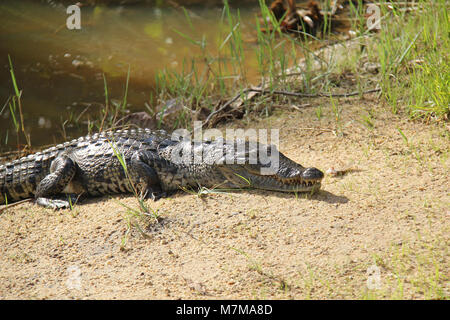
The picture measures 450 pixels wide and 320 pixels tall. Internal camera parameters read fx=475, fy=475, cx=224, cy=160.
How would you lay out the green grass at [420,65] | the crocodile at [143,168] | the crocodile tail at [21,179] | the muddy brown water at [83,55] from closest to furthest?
the crocodile at [143,168]
the green grass at [420,65]
the crocodile tail at [21,179]
the muddy brown water at [83,55]

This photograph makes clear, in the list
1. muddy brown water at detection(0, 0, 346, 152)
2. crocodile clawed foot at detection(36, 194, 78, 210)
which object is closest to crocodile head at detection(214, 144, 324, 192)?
crocodile clawed foot at detection(36, 194, 78, 210)

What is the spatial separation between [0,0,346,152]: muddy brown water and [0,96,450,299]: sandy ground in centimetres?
217

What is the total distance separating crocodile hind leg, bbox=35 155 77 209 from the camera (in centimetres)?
415

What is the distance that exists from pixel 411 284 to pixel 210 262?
1.14 meters

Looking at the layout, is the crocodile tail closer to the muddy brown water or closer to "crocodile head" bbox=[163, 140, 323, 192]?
the muddy brown water

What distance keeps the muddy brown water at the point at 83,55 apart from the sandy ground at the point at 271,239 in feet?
7.13

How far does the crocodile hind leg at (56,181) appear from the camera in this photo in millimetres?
4152

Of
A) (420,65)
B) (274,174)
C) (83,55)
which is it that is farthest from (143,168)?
(83,55)

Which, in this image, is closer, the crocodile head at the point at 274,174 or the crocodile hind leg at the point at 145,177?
the crocodile head at the point at 274,174

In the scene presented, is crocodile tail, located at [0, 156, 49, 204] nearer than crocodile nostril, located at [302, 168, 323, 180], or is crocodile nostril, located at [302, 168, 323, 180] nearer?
→ crocodile nostril, located at [302, 168, 323, 180]

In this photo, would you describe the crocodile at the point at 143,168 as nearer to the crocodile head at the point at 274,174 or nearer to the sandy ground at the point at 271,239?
the crocodile head at the point at 274,174

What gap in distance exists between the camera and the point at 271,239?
3014 mm

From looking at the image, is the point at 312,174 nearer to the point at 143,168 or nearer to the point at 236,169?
the point at 236,169

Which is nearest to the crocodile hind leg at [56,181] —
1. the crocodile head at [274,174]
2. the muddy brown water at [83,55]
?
the muddy brown water at [83,55]
